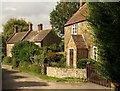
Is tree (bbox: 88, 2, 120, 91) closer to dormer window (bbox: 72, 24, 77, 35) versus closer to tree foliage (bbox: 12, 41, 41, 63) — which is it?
dormer window (bbox: 72, 24, 77, 35)

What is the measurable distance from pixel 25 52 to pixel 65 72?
1292 centimetres

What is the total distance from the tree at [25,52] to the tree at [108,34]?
25.2m

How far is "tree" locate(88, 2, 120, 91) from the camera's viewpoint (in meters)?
9.91

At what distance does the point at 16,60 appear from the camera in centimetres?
3888

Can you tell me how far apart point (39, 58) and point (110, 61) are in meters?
23.6

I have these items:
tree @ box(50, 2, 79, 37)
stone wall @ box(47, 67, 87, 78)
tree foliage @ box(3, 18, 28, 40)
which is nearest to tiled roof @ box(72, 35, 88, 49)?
stone wall @ box(47, 67, 87, 78)

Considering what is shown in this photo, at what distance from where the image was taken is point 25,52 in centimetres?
3641

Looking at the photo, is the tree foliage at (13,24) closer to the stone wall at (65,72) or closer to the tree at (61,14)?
the tree at (61,14)

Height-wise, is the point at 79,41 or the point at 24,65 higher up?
the point at 79,41

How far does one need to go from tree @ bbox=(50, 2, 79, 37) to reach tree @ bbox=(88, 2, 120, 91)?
49124mm

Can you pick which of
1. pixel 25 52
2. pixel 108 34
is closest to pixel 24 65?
pixel 25 52

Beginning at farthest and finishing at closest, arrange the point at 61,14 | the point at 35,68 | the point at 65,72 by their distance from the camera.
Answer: the point at 61,14 → the point at 35,68 → the point at 65,72

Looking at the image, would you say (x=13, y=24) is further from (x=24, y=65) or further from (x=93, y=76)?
(x=93, y=76)

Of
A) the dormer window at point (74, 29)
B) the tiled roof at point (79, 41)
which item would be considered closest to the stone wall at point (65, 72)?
the tiled roof at point (79, 41)
